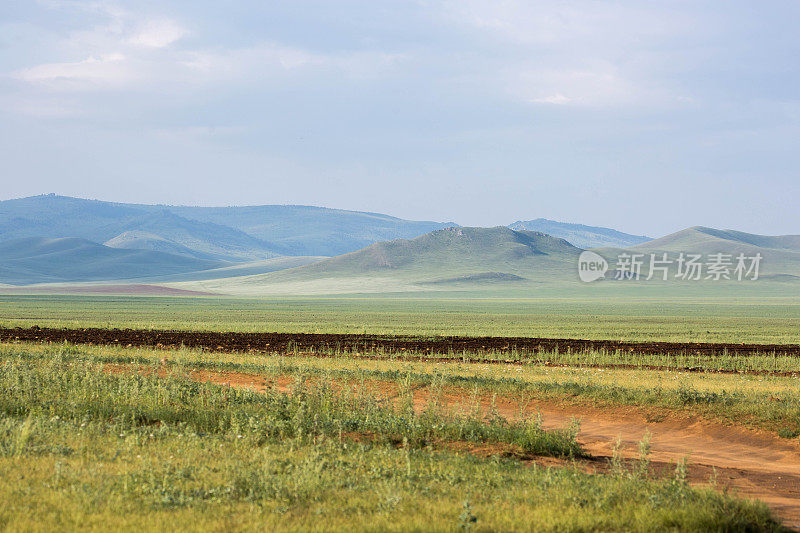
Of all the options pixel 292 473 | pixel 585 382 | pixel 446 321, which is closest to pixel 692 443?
pixel 585 382

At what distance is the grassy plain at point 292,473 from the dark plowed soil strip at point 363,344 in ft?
56.9

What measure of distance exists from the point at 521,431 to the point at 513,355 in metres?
18.3

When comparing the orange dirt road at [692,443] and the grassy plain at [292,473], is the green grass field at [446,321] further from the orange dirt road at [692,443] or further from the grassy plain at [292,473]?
the grassy plain at [292,473]

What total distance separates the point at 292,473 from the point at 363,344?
81.7ft

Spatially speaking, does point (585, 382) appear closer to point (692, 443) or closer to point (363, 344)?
point (692, 443)

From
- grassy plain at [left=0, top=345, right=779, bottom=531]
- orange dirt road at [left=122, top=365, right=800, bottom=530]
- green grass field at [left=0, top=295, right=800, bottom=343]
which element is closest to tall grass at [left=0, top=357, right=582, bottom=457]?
grassy plain at [left=0, top=345, right=779, bottom=531]

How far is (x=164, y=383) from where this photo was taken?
48.6 ft

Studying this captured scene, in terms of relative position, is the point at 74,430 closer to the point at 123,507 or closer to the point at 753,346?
the point at 123,507

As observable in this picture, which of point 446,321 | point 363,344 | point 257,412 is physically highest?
point 257,412

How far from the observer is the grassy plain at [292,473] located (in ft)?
24.3

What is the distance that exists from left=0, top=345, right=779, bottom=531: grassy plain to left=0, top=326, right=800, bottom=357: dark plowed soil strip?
683 inches

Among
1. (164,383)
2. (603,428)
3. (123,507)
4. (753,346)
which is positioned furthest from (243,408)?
(753,346)

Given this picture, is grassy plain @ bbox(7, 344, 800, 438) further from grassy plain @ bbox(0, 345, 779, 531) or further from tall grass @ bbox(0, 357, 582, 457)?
grassy plain @ bbox(0, 345, 779, 531)

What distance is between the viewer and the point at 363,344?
3366 centimetres
